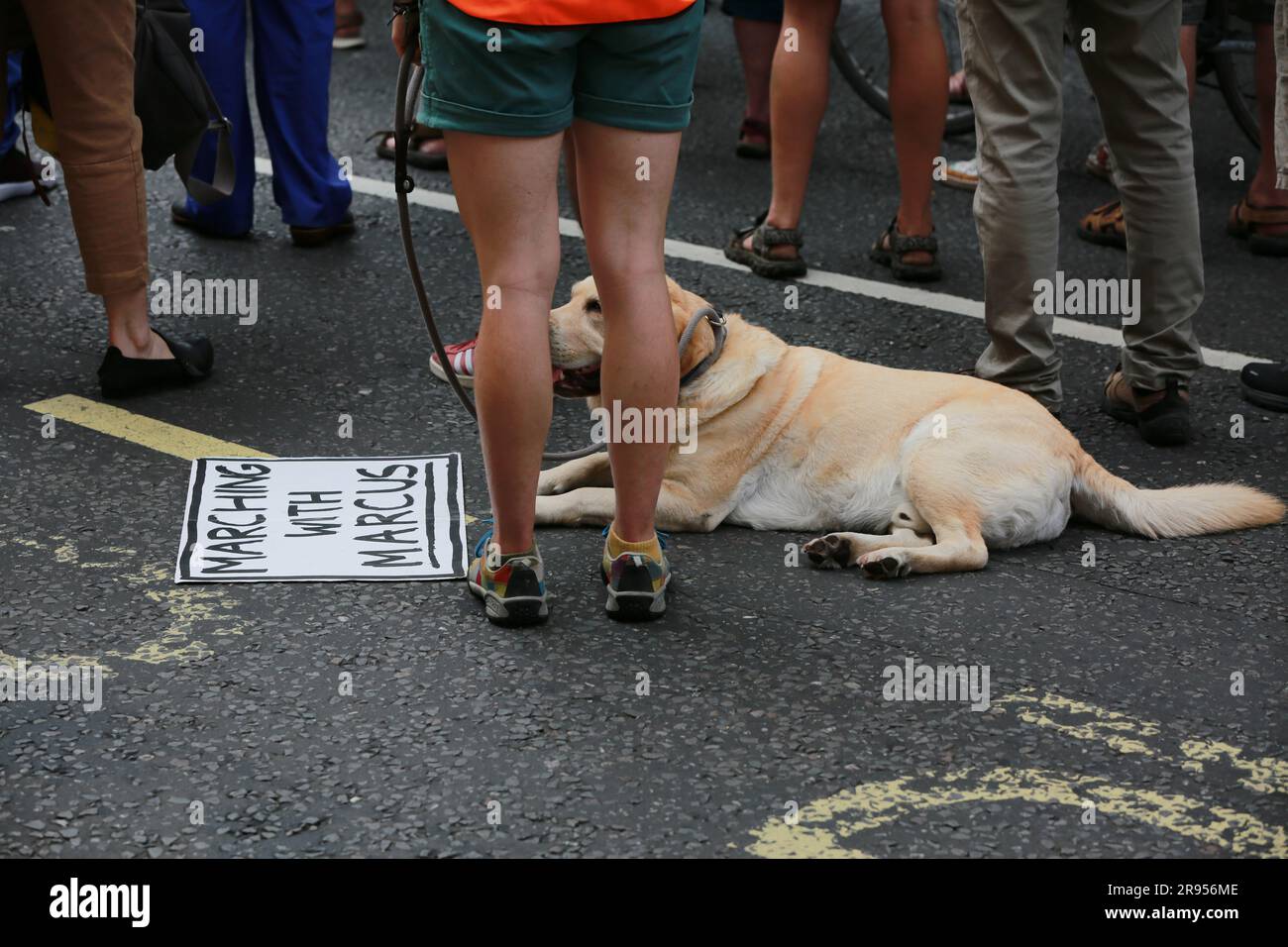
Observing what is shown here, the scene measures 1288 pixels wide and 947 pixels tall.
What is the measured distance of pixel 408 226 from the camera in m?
3.39

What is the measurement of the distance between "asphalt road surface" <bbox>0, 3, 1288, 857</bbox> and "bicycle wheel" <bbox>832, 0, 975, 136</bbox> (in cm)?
282

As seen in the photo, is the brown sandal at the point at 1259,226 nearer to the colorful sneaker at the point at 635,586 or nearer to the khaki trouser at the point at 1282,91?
the khaki trouser at the point at 1282,91

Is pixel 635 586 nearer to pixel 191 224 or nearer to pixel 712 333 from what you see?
pixel 712 333

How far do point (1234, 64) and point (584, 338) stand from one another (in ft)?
14.0

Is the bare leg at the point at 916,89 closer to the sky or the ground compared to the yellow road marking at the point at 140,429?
closer to the sky

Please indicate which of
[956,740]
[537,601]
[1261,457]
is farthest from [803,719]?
[1261,457]

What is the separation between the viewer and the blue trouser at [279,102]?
5.45 meters

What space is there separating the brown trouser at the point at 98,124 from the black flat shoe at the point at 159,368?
0.20 meters

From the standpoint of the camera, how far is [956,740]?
9.36 feet

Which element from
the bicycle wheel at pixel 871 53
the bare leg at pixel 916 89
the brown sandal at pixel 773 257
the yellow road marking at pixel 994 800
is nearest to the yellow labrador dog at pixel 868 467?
the yellow road marking at pixel 994 800

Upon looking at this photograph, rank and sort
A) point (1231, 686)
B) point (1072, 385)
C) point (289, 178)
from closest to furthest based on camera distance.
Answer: point (1231, 686), point (1072, 385), point (289, 178)

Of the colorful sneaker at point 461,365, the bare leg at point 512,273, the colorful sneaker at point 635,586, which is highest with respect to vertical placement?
the bare leg at point 512,273

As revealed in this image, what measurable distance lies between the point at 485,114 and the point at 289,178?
3001 mm
